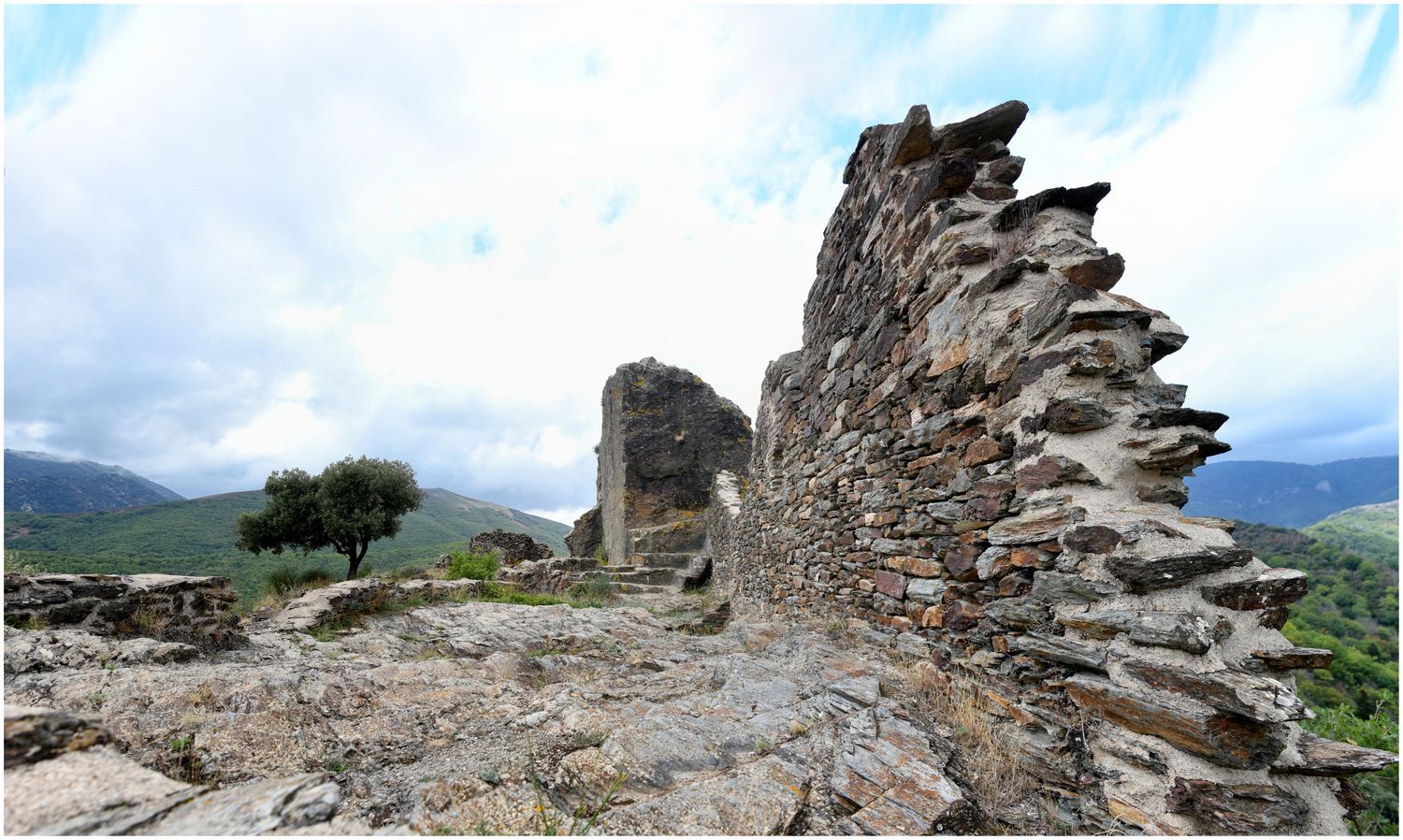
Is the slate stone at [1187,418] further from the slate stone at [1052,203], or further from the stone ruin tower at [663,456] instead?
the stone ruin tower at [663,456]

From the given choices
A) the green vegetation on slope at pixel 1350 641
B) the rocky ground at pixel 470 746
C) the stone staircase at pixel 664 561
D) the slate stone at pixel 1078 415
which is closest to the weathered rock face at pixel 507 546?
the stone staircase at pixel 664 561

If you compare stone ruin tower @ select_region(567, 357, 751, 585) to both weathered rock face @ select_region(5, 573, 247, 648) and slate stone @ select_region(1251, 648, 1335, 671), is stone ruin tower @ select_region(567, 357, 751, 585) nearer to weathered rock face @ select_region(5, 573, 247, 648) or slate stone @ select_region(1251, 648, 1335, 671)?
weathered rock face @ select_region(5, 573, 247, 648)

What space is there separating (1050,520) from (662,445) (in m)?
14.1

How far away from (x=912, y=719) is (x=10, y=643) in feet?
18.2

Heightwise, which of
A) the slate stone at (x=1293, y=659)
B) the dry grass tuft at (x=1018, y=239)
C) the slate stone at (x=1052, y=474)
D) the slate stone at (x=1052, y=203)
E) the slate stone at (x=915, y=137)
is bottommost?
the slate stone at (x=1293, y=659)

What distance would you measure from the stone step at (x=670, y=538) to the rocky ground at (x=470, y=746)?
10635 millimetres

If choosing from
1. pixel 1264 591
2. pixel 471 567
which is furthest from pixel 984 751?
pixel 471 567

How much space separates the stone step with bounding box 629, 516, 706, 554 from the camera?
1492 cm

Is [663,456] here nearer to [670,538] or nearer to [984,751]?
[670,538]

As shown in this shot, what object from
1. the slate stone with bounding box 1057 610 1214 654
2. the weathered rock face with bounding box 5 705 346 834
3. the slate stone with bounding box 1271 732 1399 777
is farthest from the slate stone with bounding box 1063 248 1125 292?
the weathered rock face with bounding box 5 705 346 834

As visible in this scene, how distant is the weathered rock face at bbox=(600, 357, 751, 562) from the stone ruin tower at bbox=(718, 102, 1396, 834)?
10.7m

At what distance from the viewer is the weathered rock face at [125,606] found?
395 cm

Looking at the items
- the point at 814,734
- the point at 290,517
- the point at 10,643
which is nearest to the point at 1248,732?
the point at 814,734

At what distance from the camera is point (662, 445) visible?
16.7 metres
